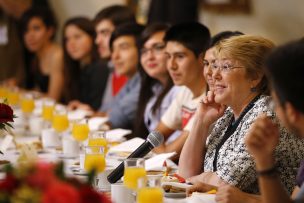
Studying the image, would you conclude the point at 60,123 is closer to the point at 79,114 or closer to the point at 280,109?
the point at 79,114

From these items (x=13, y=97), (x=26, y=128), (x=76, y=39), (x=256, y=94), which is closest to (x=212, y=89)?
(x=256, y=94)

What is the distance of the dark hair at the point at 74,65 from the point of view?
6035 millimetres

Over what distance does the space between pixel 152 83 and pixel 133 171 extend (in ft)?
7.00

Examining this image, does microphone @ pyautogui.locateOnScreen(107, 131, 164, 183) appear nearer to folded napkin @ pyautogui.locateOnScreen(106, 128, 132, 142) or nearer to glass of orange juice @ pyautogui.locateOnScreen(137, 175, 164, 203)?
glass of orange juice @ pyautogui.locateOnScreen(137, 175, 164, 203)

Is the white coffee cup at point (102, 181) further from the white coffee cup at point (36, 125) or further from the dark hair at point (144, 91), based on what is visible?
the white coffee cup at point (36, 125)

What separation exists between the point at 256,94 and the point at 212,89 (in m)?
0.24

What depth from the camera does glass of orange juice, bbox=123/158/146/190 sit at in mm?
2287

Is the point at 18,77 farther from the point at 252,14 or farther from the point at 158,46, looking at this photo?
the point at 158,46

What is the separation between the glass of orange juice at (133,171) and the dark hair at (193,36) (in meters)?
1.50

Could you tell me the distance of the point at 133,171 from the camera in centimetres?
229

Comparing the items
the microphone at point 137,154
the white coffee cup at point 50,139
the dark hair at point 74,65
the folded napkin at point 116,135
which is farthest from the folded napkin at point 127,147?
the dark hair at point 74,65

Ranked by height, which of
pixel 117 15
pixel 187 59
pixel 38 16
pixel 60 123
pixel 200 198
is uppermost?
pixel 38 16

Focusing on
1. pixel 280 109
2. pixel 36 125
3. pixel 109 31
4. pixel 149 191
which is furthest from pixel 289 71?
pixel 109 31

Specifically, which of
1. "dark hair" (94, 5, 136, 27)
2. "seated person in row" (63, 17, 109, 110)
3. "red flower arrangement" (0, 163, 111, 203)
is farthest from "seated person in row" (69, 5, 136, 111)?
"red flower arrangement" (0, 163, 111, 203)
